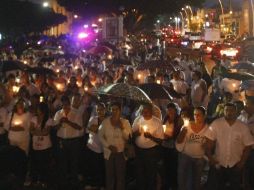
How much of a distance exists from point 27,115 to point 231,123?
13.4 feet

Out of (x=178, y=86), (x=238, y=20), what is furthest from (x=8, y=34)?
(x=238, y=20)

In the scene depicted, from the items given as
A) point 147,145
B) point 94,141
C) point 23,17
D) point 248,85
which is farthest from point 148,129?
point 23,17

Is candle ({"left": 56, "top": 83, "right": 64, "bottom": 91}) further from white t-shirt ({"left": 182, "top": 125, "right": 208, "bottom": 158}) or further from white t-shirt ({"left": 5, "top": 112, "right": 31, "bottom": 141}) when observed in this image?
white t-shirt ({"left": 182, "top": 125, "right": 208, "bottom": 158})

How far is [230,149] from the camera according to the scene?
810cm

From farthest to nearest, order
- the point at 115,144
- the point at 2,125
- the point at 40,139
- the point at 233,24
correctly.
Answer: the point at 233,24 < the point at 2,125 < the point at 40,139 < the point at 115,144

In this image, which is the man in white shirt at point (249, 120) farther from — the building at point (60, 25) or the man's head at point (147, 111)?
the building at point (60, 25)

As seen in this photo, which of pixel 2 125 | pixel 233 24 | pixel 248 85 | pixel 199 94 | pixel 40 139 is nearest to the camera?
pixel 40 139

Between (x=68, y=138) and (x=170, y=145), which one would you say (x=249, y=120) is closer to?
(x=170, y=145)

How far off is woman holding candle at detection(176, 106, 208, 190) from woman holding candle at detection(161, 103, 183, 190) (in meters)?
0.56

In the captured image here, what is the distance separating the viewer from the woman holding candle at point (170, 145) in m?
9.41

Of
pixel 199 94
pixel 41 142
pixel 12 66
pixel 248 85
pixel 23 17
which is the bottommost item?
pixel 41 142

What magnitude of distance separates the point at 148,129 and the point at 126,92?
3.11 feet

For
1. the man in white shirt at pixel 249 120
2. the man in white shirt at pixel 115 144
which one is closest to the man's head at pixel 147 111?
the man in white shirt at pixel 115 144

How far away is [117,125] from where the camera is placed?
9195mm
